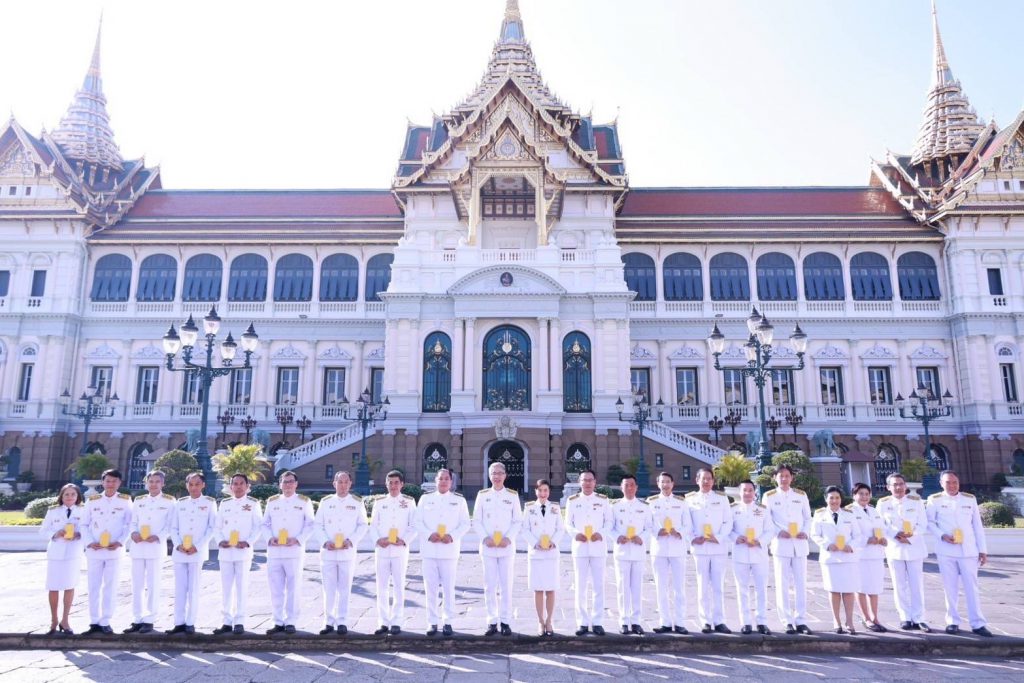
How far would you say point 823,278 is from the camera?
31984 millimetres

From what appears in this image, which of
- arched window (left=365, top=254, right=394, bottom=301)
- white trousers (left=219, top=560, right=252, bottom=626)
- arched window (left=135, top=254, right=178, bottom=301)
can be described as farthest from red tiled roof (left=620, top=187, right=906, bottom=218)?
white trousers (left=219, top=560, right=252, bottom=626)

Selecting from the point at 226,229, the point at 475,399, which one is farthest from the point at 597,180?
the point at 226,229

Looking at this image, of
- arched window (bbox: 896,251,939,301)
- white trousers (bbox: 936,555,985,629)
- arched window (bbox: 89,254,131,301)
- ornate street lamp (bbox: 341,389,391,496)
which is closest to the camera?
white trousers (bbox: 936,555,985,629)

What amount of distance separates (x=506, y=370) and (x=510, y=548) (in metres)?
17.0

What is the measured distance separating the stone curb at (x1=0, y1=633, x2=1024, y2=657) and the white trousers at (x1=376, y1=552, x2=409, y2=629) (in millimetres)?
314

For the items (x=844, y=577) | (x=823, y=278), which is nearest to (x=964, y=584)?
(x=844, y=577)

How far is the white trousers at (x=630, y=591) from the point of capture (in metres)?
7.54

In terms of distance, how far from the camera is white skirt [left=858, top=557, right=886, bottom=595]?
7703mm

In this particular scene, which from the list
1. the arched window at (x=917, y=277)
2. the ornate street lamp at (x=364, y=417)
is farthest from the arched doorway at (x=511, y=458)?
the arched window at (x=917, y=277)

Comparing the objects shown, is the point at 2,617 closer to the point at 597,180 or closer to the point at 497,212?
the point at 497,212

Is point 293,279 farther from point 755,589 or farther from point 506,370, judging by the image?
point 755,589

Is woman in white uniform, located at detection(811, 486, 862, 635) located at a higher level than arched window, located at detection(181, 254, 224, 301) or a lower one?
lower

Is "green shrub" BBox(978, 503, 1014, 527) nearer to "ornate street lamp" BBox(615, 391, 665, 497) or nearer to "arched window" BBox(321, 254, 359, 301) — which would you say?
"ornate street lamp" BBox(615, 391, 665, 497)

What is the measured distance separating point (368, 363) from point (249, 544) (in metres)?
24.0
